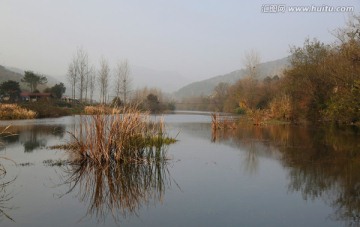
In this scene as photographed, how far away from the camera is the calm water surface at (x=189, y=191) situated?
539 cm

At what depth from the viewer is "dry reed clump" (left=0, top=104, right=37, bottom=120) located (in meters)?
28.7

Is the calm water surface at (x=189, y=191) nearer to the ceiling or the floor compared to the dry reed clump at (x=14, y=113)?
nearer to the floor

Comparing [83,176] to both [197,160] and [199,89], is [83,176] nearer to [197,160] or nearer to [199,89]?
[197,160]

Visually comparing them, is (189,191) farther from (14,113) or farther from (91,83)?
(91,83)

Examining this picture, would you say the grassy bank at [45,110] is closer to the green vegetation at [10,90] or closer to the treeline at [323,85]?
the green vegetation at [10,90]

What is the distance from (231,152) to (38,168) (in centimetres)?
618

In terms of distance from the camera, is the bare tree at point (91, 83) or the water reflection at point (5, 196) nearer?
the water reflection at point (5, 196)

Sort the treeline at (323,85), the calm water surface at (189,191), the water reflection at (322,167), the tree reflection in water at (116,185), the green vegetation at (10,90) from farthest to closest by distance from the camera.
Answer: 1. the green vegetation at (10,90)
2. the treeline at (323,85)
3. the water reflection at (322,167)
4. the tree reflection in water at (116,185)
5. the calm water surface at (189,191)

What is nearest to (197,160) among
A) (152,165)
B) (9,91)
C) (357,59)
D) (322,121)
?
(152,165)

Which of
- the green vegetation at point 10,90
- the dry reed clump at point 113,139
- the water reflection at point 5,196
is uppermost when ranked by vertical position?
the green vegetation at point 10,90

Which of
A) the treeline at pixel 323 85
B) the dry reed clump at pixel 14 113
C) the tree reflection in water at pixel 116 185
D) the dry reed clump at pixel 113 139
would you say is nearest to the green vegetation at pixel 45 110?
the dry reed clump at pixel 14 113

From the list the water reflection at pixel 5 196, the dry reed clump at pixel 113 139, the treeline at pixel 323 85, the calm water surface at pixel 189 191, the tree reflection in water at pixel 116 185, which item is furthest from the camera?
the treeline at pixel 323 85

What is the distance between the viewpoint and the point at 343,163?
957 centimetres

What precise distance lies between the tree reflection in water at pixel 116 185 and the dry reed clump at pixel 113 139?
0.78ft
